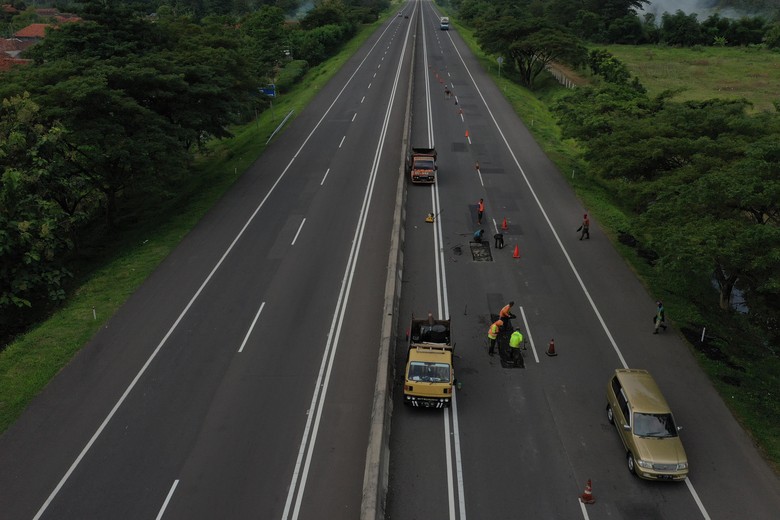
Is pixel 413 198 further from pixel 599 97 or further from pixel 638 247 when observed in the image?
pixel 599 97

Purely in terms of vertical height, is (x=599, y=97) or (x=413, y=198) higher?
(x=599, y=97)

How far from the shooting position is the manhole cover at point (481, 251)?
28.5m

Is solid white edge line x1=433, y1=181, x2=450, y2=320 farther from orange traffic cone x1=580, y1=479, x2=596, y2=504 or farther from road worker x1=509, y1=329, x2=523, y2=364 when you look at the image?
orange traffic cone x1=580, y1=479, x2=596, y2=504

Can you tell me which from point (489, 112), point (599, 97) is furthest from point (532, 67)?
point (599, 97)

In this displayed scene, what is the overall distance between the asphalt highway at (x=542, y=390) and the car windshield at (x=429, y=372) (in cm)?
119

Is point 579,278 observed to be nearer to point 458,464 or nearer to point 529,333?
point 529,333

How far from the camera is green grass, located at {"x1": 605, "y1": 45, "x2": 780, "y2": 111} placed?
6675 centimetres

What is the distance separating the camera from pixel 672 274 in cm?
2284

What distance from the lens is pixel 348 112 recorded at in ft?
185

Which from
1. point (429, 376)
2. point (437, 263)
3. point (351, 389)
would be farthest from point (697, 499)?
point (437, 263)

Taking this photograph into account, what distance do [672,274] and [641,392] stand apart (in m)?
7.71

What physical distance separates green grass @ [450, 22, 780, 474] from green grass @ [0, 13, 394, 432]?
918 inches

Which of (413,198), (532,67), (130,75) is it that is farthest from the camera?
(532,67)

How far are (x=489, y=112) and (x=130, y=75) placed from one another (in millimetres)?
34396
